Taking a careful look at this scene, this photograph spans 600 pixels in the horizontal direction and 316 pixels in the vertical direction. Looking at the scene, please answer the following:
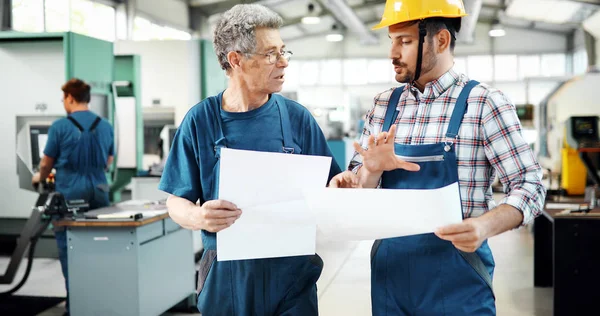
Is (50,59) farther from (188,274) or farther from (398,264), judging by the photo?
(398,264)

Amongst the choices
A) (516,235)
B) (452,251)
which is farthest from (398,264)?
(516,235)

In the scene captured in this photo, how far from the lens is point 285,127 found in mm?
1926

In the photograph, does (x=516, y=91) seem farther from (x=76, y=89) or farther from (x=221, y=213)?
(x=221, y=213)

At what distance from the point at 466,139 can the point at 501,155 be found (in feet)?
0.33

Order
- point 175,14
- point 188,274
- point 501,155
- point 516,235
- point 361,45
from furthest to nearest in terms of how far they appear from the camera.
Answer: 1. point 361,45
2. point 175,14
3. point 516,235
4. point 188,274
5. point 501,155

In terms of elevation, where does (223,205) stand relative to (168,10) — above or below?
below

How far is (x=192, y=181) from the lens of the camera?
6.20 ft

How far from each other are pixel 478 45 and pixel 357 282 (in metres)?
15.7

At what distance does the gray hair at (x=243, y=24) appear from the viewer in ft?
6.14

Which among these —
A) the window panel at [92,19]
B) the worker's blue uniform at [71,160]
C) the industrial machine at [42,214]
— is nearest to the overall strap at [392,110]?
the industrial machine at [42,214]

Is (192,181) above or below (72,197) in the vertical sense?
above

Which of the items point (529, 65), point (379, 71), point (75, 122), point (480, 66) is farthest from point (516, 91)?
point (75, 122)

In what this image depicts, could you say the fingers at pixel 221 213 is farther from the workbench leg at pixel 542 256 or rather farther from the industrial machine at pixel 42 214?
the workbench leg at pixel 542 256

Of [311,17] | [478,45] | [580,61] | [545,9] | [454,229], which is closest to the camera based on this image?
[454,229]
